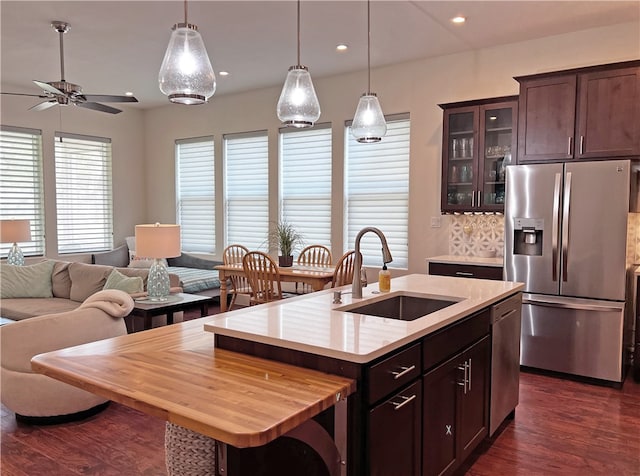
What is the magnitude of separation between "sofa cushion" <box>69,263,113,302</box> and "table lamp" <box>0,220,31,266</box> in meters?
1.04

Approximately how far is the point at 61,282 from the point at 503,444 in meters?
4.58

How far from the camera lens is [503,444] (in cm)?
291

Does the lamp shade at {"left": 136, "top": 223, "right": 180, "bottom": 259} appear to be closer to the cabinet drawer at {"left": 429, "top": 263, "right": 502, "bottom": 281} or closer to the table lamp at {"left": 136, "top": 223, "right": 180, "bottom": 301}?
the table lamp at {"left": 136, "top": 223, "right": 180, "bottom": 301}

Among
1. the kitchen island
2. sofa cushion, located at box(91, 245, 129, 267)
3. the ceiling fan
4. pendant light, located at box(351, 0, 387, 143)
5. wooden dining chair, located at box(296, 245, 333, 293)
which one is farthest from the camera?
sofa cushion, located at box(91, 245, 129, 267)

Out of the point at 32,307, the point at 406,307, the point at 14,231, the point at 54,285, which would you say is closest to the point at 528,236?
the point at 406,307

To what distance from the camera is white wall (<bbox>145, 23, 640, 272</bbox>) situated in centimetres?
450

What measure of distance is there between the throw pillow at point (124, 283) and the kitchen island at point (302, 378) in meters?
2.26

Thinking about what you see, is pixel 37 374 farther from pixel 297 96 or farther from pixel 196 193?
pixel 196 193

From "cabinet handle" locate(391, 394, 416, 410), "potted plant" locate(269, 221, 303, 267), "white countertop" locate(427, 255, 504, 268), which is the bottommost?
"cabinet handle" locate(391, 394, 416, 410)

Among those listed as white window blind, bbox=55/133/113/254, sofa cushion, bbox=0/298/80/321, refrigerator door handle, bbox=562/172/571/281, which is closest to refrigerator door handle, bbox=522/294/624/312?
refrigerator door handle, bbox=562/172/571/281

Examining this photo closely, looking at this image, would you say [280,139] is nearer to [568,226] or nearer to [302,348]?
[568,226]

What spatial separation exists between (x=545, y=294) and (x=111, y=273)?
3890 millimetres

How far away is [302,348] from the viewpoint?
1.76 meters

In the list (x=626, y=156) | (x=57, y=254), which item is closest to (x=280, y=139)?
(x=57, y=254)
